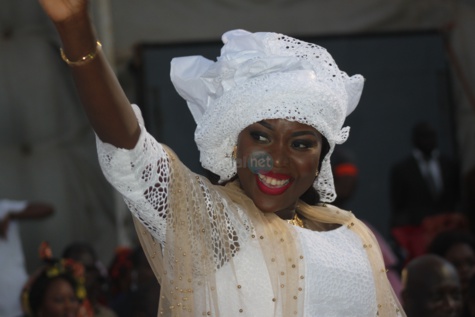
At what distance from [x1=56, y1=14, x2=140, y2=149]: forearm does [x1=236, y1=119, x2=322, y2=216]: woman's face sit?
18.7 inches

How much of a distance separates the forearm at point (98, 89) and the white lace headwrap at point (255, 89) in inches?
17.1

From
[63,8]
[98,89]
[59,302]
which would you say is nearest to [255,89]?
[98,89]

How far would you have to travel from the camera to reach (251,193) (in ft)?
11.2

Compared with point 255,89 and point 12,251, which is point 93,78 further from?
point 12,251

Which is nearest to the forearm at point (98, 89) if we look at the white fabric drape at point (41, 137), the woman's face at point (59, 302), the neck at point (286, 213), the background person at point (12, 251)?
the neck at point (286, 213)

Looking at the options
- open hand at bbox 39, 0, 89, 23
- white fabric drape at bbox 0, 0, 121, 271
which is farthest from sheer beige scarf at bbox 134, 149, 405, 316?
white fabric drape at bbox 0, 0, 121, 271

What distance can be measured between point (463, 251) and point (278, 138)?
3.17 meters

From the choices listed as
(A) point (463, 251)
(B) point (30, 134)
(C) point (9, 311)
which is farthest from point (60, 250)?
(A) point (463, 251)

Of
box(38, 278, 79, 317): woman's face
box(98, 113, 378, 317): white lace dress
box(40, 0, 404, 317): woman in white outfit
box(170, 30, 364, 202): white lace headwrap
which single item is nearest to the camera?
box(98, 113, 378, 317): white lace dress

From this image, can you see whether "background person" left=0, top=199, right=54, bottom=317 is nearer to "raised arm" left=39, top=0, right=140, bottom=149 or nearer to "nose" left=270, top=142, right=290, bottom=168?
"nose" left=270, top=142, right=290, bottom=168

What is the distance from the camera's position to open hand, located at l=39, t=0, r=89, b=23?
271 cm

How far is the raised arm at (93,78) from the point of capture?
2736 mm

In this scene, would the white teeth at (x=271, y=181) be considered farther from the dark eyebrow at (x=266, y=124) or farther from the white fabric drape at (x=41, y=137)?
the white fabric drape at (x=41, y=137)

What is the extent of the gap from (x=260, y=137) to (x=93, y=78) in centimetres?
71
